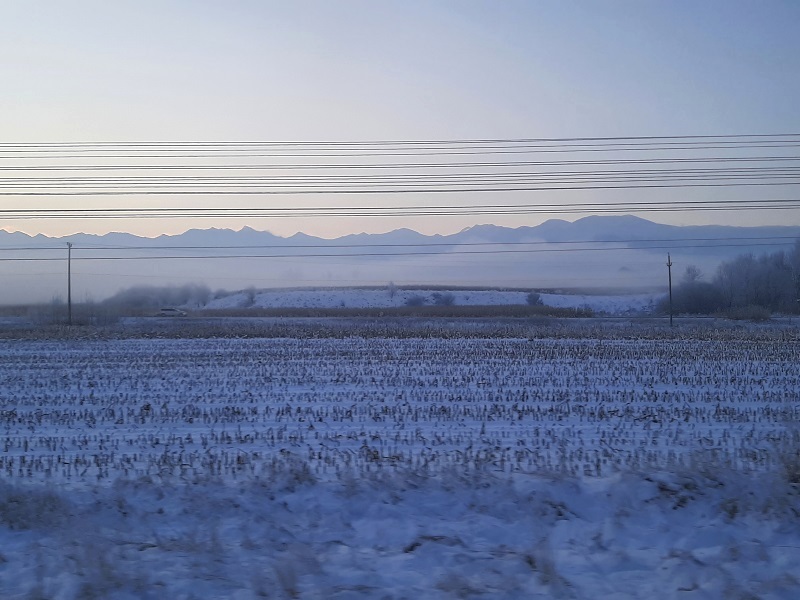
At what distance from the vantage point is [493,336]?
1264 inches

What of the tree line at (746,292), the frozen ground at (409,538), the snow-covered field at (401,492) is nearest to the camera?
the frozen ground at (409,538)

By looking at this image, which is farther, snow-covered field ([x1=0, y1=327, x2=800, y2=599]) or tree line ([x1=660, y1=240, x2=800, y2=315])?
tree line ([x1=660, y1=240, x2=800, y2=315])

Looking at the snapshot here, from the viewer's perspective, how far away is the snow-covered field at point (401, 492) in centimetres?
530

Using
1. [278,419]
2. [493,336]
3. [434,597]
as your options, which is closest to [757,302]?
[493,336]

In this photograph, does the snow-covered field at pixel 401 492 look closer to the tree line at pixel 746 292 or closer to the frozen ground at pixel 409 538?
the frozen ground at pixel 409 538

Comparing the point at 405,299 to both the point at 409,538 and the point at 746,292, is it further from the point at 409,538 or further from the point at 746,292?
the point at 409,538

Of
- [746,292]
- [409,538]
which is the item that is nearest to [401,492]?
[409,538]

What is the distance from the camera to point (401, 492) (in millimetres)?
7078

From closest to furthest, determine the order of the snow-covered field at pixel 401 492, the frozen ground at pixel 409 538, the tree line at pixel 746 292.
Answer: the frozen ground at pixel 409 538
the snow-covered field at pixel 401 492
the tree line at pixel 746 292

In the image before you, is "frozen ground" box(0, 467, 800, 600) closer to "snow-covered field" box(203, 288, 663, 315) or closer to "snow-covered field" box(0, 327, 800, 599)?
"snow-covered field" box(0, 327, 800, 599)

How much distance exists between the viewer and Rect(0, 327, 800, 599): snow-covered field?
17.4 feet

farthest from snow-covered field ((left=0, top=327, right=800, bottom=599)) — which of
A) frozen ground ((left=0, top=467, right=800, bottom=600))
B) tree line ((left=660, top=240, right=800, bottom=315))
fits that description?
tree line ((left=660, top=240, right=800, bottom=315))

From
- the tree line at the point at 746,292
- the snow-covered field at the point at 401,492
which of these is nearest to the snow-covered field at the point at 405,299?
the tree line at the point at 746,292

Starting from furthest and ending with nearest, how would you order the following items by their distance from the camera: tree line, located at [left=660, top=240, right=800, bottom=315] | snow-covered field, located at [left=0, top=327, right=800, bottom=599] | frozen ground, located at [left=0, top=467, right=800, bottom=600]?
tree line, located at [left=660, top=240, right=800, bottom=315] → snow-covered field, located at [left=0, top=327, right=800, bottom=599] → frozen ground, located at [left=0, top=467, right=800, bottom=600]
